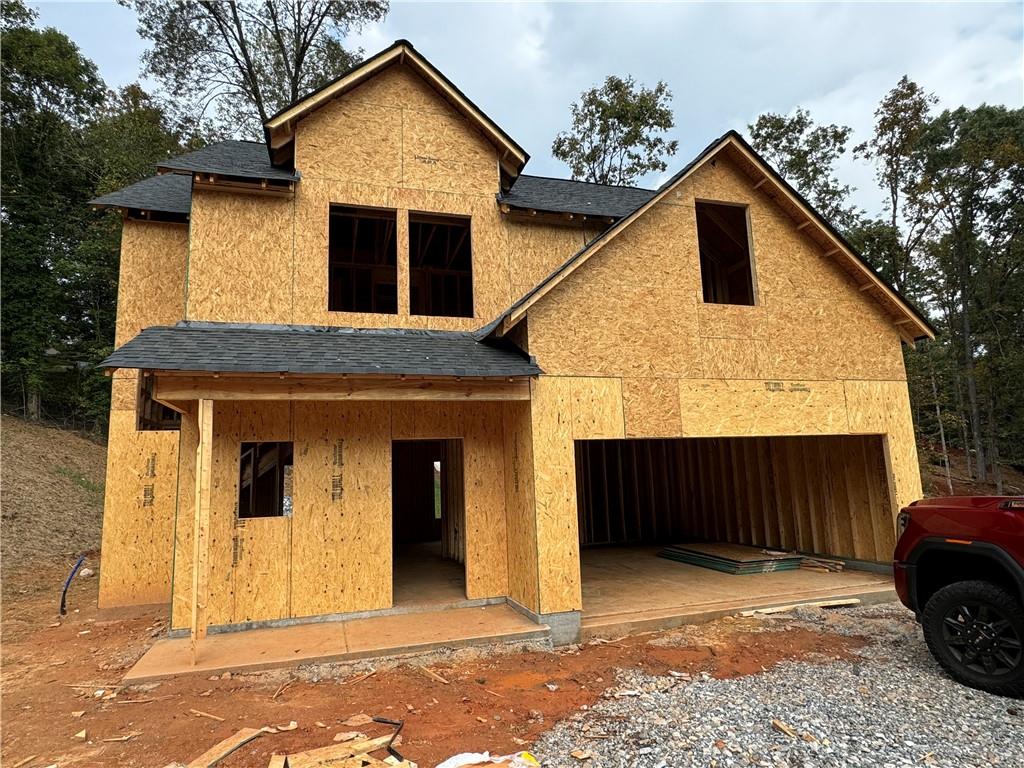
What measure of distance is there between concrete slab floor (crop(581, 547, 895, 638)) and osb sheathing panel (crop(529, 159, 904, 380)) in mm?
3321

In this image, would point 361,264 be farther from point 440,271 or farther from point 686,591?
point 686,591

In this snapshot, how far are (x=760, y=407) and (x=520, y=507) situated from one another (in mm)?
3947

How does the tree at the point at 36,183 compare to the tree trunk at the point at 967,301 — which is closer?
the tree at the point at 36,183

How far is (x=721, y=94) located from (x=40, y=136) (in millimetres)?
26017

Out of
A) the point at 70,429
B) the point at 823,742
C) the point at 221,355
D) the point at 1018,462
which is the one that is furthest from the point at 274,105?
the point at 1018,462

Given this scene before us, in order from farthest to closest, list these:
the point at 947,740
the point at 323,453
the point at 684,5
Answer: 1. the point at 684,5
2. the point at 323,453
3. the point at 947,740

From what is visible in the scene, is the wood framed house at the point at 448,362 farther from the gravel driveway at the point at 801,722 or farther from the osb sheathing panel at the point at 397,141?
the gravel driveway at the point at 801,722

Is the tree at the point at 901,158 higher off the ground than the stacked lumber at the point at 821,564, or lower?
higher

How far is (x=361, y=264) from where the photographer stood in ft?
35.9

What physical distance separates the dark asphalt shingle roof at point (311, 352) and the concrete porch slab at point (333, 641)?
320cm

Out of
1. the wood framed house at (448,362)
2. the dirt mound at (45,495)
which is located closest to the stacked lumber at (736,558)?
the wood framed house at (448,362)

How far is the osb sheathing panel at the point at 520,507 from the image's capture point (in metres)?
6.79

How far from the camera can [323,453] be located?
7320mm

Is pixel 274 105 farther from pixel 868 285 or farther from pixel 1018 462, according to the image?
pixel 1018 462
